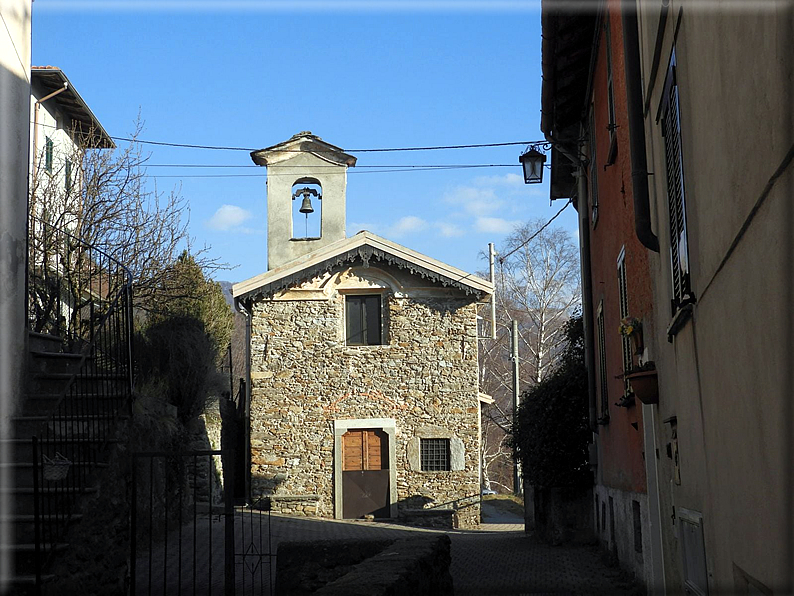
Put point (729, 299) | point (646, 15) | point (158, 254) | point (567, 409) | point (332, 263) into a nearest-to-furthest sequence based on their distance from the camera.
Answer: point (729, 299), point (646, 15), point (567, 409), point (158, 254), point (332, 263)

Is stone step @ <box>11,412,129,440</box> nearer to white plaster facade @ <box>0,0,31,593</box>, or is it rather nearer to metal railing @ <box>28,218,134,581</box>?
metal railing @ <box>28,218,134,581</box>

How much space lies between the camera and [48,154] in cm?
1888

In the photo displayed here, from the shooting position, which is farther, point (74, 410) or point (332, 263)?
point (332, 263)

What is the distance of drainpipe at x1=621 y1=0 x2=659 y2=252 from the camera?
6266 millimetres

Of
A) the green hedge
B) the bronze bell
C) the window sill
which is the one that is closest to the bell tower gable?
the bronze bell

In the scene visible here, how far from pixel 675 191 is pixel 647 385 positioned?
6.68ft

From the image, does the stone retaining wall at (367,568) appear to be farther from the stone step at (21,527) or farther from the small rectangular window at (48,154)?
the small rectangular window at (48,154)

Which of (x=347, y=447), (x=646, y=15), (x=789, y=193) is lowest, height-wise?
(x=347, y=447)

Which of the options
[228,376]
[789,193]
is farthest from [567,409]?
[789,193]

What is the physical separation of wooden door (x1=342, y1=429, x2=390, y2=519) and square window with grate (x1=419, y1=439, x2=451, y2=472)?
88cm

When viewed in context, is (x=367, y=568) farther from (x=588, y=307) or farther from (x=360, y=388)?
(x=360, y=388)

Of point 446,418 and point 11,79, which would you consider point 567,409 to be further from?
point 11,79

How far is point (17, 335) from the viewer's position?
23.8 feet

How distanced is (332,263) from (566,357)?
297 inches
